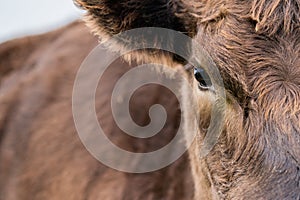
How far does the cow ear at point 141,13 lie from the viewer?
4.13 m

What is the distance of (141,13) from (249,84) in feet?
2.91

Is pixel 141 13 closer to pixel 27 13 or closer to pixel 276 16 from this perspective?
pixel 276 16

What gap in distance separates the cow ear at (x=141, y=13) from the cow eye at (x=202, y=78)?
0.24 metres

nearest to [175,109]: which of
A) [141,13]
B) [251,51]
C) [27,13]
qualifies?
[141,13]

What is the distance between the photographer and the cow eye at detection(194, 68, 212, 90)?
3.90 metres

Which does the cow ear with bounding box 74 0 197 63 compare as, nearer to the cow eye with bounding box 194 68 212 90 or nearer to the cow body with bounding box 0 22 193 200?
the cow eye with bounding box 194 68 212 90

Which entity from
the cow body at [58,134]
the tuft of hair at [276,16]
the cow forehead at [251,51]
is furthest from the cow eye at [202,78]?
the cow body at [58,134]

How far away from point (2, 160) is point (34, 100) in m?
0.49

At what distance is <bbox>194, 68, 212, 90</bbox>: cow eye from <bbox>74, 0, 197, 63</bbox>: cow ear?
0.79 ft

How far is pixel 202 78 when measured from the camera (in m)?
3.95

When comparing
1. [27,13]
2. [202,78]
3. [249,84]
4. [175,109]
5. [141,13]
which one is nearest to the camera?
[249,84]

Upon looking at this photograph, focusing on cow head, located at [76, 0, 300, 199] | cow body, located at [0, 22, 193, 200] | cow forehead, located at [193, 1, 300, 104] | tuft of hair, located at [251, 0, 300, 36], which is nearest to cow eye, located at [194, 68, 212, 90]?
cow head, located at [76, 0, 300, 199]

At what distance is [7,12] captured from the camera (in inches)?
581

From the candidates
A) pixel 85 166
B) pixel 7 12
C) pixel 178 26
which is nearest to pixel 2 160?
pixel 85 166
